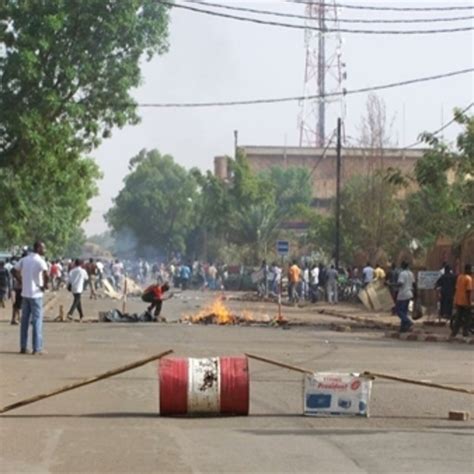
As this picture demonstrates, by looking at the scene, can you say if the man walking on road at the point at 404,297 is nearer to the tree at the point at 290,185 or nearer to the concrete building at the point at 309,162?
the tree at the point at 290,185

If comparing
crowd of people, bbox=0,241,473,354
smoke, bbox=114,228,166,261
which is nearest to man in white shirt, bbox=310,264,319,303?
crowd of people, bbox=0,241,473,354

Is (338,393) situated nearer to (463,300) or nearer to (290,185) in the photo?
(463,300)

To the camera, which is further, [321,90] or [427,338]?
[321,90]

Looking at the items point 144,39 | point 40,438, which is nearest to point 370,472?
point 40,438

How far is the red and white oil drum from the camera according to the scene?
12852 millimetres

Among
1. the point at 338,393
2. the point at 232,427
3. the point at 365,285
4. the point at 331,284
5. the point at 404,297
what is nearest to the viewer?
the point at 232,427

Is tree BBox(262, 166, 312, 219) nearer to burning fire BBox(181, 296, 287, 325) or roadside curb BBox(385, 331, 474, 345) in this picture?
burning fire BBox(181, 296, 287, 325)

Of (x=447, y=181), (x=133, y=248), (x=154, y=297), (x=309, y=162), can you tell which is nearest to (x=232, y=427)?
(x=154, y=297)

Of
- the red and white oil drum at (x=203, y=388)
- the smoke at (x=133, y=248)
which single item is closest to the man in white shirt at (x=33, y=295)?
the red and white oil drum at (x=203, y=388)

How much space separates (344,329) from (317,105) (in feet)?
221

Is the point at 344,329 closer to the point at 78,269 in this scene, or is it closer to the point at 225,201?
the point at 78,269

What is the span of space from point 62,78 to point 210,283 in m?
37.8

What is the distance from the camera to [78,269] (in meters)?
32.1

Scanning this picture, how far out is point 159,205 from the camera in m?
110
